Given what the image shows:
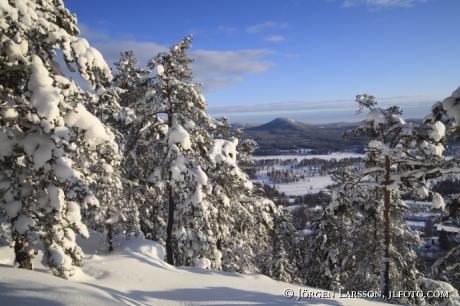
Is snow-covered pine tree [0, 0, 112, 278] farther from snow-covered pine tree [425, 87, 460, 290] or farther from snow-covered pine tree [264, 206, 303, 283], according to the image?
snow-covered pine tree [264, 206, 303, 283]

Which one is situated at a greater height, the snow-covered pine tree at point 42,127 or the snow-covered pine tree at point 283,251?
the snow-covered pine tree at point 42,127

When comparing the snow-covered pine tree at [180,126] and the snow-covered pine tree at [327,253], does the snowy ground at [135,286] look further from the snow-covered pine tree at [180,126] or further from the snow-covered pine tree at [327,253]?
the snow-covered pine tree at [327,253]

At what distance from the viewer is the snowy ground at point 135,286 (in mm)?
4938

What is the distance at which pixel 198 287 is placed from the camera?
→ 7859 mm

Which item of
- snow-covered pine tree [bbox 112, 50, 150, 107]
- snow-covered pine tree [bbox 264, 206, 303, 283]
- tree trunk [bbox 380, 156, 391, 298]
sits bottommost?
snow-covered pine tree [bbox 264, 206, 303, 283]

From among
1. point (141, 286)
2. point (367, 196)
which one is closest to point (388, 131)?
point (367, 196)

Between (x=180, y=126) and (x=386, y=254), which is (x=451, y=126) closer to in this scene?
(x=386, y=254)

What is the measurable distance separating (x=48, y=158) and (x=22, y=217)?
141cm

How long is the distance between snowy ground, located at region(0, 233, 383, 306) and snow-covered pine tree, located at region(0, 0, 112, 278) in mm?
634

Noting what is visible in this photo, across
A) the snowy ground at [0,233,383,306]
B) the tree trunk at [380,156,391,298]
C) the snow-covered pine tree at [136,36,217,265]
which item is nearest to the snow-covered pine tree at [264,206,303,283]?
the tree trunk at [380,156,391,298]

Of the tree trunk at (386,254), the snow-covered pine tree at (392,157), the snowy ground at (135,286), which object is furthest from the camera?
the tree trunk at (386,254)

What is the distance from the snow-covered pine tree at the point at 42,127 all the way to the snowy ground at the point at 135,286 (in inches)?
24.9

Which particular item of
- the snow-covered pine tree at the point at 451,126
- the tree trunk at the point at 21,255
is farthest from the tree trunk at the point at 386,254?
the tree trunk at the point at 21,255

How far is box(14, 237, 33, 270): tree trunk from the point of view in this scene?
5645mm
